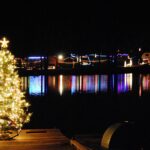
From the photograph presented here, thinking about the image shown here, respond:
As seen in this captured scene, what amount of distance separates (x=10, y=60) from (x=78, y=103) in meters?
11.2

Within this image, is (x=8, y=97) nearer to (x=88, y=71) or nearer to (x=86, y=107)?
(x=86, y=107)

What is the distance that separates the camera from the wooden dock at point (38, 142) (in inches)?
394

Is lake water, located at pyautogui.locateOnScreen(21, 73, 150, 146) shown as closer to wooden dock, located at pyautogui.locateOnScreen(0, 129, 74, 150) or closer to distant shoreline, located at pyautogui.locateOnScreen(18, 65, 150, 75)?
wooden dock, located at pyautogui.locateOnScreen(0, 129, 74, 150)

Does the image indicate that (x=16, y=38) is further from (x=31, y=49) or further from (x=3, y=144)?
(x=3, y=144)

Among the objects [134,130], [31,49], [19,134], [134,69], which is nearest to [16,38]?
[31,49]

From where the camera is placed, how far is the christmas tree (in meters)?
11.5

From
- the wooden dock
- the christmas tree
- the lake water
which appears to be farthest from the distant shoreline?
the christmas tree

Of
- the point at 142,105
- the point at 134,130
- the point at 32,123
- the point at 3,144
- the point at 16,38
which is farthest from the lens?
the point at 16,38

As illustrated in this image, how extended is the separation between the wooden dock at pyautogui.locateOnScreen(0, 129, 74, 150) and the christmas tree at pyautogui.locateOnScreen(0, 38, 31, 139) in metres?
0.32

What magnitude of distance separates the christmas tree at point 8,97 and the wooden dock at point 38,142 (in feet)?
1.06

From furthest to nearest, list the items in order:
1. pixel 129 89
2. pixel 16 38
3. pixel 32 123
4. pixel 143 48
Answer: pixel 143 48 → pixel 16 38 → pixel 129 89 → pixel 32 123

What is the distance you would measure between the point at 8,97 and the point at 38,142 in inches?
57.1

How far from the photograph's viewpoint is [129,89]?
1112 inches

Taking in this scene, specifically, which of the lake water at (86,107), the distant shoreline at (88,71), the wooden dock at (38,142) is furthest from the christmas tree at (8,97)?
the distant shoreline at (88,71)
